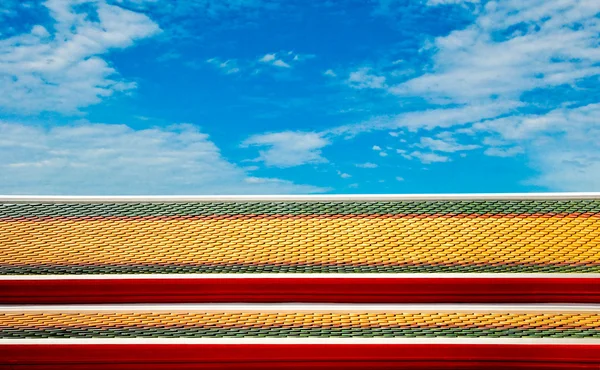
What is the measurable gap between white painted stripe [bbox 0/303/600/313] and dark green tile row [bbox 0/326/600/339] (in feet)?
0.93

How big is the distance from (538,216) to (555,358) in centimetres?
171

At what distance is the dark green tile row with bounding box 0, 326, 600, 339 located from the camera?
3709mm

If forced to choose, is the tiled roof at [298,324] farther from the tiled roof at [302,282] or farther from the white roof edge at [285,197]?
the white roof edge at [285,197]

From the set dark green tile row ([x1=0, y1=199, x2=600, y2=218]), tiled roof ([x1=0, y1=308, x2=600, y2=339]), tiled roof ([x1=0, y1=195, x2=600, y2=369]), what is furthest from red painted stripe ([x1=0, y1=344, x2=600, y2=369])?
dark green tile row ([x1=0, y1=199, x2=600, y2=218])

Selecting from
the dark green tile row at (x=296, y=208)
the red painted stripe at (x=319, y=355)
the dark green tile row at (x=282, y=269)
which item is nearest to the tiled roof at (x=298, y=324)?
the red painted stripe at (x=319, y=355)

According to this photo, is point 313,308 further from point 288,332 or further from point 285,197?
point 285,197

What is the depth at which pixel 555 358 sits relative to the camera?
3561 millimetres

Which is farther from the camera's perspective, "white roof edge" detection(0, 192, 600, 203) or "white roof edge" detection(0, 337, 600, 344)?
"white roof edge" detection(0, 192, 600, 203)

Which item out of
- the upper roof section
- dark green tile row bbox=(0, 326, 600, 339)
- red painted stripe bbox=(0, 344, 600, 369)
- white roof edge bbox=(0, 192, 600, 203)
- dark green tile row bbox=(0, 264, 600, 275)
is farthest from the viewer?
white roof edge bbox=(0, 192, 600, 203)

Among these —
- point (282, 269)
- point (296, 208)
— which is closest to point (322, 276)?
point (282, 269)

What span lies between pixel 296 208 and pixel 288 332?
5.35ft

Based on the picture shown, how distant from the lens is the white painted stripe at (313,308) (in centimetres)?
407

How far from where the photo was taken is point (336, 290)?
4.21 metres

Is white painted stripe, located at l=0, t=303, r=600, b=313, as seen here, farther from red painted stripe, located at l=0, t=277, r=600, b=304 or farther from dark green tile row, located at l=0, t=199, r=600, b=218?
dark green tile row, located at l=0, t=199, r=600, b=218
